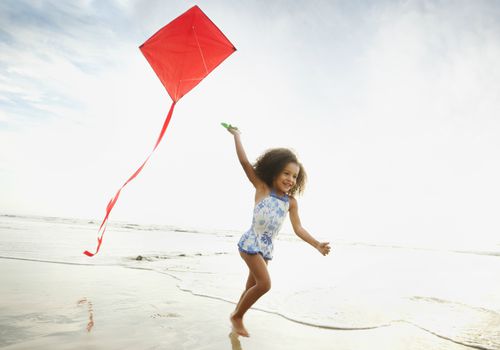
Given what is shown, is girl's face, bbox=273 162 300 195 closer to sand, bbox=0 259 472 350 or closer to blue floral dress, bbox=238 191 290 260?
blue floral dress, bbox=238 191 290 260

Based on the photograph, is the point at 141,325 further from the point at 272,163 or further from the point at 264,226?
the point at 272,163

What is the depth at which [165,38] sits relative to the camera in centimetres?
395

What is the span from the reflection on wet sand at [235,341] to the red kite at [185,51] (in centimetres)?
195

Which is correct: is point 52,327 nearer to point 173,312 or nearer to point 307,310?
point 173,312

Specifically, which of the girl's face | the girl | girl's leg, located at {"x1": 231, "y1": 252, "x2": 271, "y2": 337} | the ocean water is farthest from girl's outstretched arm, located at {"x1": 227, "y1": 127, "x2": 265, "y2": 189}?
the ocean water

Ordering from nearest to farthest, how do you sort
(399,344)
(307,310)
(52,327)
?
(52,327) → (399,344) → (307,310)

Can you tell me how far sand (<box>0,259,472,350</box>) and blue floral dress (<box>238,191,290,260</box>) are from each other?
0.78m

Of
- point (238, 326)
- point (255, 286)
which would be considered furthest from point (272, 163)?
point (238, 326)

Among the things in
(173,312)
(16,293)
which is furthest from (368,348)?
(16,293)

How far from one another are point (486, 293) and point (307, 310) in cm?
406

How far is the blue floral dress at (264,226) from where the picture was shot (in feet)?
10.9

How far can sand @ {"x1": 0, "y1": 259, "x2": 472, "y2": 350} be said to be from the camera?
8.77 ft

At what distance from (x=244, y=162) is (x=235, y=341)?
1671 mm

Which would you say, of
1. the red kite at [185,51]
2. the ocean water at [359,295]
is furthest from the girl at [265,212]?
the red kite at [185,51]
